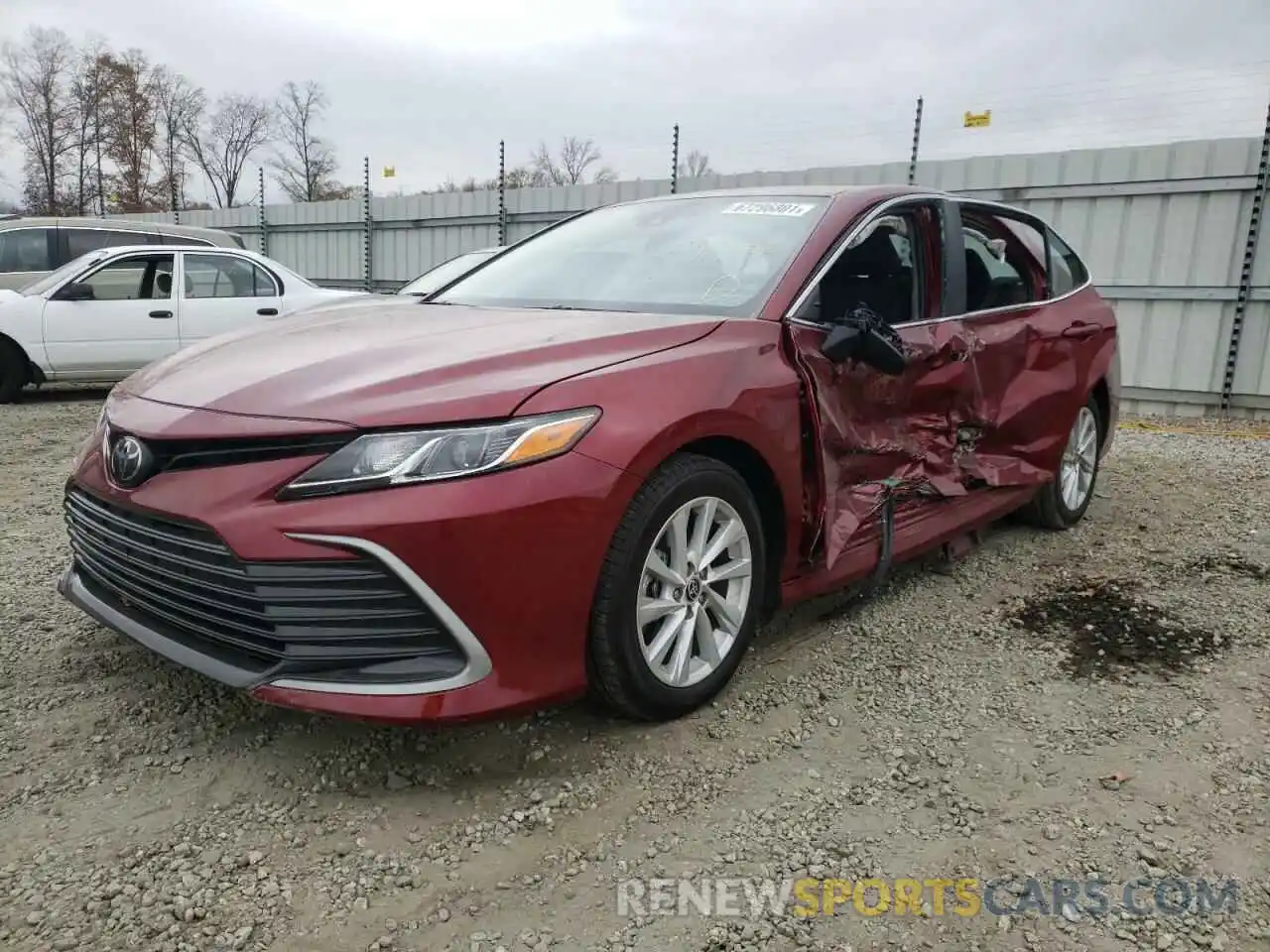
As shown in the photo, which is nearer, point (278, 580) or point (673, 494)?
point (278, 580)

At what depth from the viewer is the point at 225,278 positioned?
29.1ft

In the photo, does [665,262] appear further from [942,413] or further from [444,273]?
[444,273]

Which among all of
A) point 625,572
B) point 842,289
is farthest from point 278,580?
point 842,289

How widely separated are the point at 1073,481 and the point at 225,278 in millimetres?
7645

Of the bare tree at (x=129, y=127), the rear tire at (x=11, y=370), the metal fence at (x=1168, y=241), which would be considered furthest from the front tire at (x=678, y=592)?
the bare tree at (x=129, y=127)

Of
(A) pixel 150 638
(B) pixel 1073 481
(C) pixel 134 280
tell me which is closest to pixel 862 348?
(A) pixel 150 638

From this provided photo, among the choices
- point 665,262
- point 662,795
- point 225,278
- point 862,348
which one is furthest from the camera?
point 225,278

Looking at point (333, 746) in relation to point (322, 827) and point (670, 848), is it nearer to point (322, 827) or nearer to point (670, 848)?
point (322, 827)

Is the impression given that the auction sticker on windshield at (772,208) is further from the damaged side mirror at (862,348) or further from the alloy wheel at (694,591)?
the alloy wheel at (694,591)

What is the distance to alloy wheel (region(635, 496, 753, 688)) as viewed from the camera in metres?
2.46

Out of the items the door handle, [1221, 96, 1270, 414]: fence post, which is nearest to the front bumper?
the door handle

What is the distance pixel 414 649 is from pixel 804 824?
3.26 feet

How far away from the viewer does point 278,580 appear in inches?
80.5

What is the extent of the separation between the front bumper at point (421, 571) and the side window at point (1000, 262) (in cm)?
214
